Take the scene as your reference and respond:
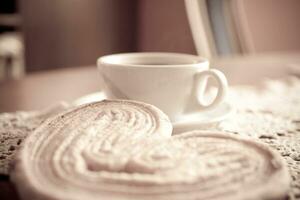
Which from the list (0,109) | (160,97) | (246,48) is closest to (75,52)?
(246,48)

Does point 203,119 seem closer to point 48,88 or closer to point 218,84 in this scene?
point 218,84

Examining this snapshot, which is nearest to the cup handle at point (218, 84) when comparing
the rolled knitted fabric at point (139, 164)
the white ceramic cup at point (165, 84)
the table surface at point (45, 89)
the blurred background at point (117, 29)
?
the white ceramic cup at point (165, 84)

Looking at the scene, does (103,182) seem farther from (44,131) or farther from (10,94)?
(10,94)

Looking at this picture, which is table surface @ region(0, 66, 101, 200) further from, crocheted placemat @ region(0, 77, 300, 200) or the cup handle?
the cup handle

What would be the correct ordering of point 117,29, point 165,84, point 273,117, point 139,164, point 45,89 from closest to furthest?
1. point 139,164
2. point 165,84
3. point 273,117
4. point 45,89
5. point 117,29

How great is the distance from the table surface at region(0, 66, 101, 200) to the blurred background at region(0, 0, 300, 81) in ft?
2.14

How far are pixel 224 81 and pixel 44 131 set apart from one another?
0.84 feet

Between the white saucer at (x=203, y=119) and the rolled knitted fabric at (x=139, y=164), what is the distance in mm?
72

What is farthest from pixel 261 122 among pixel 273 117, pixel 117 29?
pixel 117 29

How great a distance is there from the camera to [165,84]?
1.67ft

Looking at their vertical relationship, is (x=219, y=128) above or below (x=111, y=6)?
below

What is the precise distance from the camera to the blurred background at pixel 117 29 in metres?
1.77

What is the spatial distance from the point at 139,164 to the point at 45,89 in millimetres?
541

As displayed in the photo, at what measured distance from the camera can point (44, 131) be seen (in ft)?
1.25
